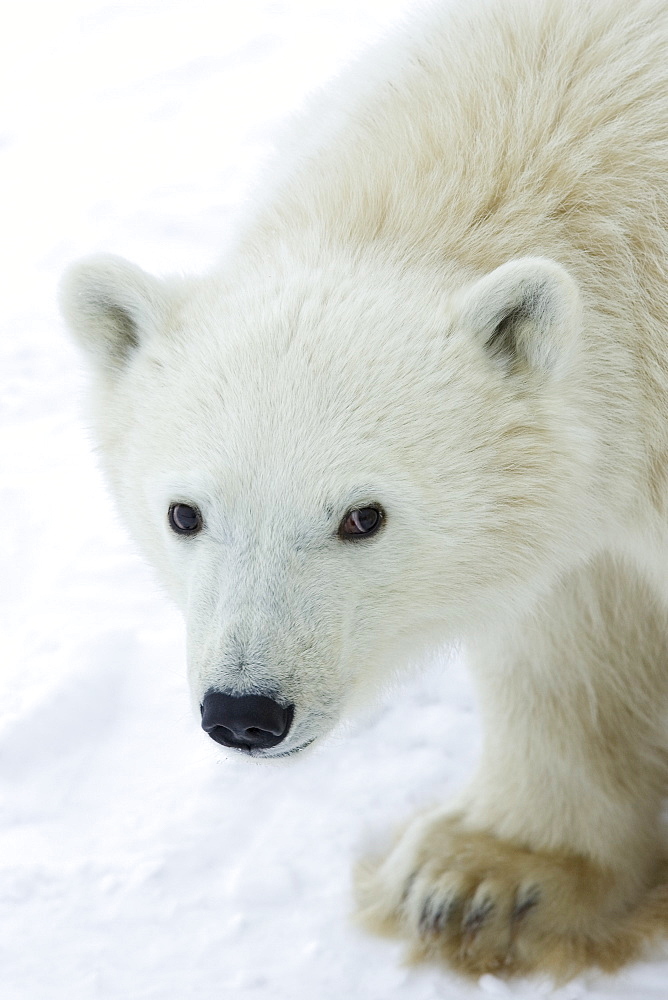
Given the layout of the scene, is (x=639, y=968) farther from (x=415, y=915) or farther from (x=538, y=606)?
(x=538, y=606)

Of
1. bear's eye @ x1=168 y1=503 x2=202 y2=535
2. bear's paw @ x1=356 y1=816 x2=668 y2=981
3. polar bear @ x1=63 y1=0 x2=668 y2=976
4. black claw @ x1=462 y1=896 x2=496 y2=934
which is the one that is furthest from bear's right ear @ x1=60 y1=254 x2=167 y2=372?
black claw @ x1=462 y1=896 x2=496 y2=934

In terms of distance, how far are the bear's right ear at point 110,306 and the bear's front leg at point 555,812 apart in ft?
4.28

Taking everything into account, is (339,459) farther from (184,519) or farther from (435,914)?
(435,914)

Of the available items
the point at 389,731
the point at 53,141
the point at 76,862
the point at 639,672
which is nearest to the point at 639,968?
the point at 639,672

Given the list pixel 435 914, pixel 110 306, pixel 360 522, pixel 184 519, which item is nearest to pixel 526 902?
pixel 435 914

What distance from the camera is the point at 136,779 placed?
4043 mm

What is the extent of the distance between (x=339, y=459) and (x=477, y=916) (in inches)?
59.6

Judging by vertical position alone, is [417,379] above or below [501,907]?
above

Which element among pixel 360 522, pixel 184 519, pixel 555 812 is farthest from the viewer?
pixel 555 812

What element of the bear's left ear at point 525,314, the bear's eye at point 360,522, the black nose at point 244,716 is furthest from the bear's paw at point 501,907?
the bear's left ear at point 525,314

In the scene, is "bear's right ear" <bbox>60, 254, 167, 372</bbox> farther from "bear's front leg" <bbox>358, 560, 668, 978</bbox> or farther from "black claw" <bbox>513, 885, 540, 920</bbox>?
"black claw" <bbox>513, 885, 540, 920</bbox>

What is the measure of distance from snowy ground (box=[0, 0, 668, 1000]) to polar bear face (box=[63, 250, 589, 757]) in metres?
0.75

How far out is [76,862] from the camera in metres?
3.74

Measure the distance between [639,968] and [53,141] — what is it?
5.83m
